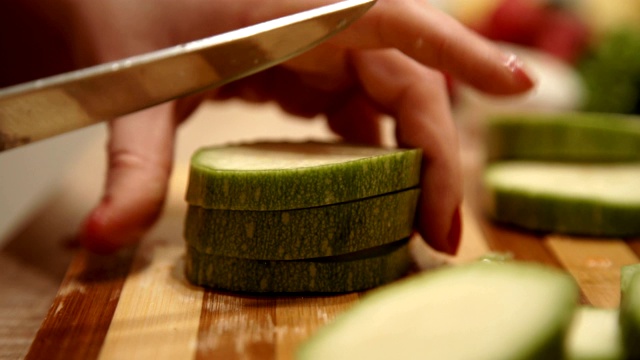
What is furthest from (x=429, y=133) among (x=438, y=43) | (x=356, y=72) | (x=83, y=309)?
(x=83, y=309)

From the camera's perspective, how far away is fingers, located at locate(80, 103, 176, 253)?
5.45 feet

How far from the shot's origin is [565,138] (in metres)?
2.55

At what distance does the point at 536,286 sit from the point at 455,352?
0.20m

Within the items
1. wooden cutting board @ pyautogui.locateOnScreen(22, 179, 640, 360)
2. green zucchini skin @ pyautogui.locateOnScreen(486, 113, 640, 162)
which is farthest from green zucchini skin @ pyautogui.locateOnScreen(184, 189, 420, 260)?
green zucchini skin @ pyautogui.locateOnScreen(486, 113, 640, 162)

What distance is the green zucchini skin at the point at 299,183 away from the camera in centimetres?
143

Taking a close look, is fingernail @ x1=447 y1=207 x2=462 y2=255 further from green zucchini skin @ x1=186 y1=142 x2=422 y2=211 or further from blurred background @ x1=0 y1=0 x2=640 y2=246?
blurred background @ x1=0 y1=0 x2=640 y2=246

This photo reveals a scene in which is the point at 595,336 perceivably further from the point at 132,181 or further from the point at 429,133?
the point at 132,181

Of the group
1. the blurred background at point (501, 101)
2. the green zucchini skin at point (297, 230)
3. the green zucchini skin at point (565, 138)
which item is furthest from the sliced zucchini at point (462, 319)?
the blurred background at point (501, 101)

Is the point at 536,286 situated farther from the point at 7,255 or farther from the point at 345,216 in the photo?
the point at 7,255

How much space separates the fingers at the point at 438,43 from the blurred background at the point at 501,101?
145 centimetres

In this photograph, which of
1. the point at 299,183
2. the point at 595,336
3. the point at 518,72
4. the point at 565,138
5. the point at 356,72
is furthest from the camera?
the point at 565,138

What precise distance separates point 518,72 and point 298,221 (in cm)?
65

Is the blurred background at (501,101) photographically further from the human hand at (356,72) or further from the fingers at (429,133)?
the fingers at (429,133)

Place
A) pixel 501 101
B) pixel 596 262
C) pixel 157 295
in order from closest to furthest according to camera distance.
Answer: pixel 157 295 < pixel 596 262 < pixel 501 101
